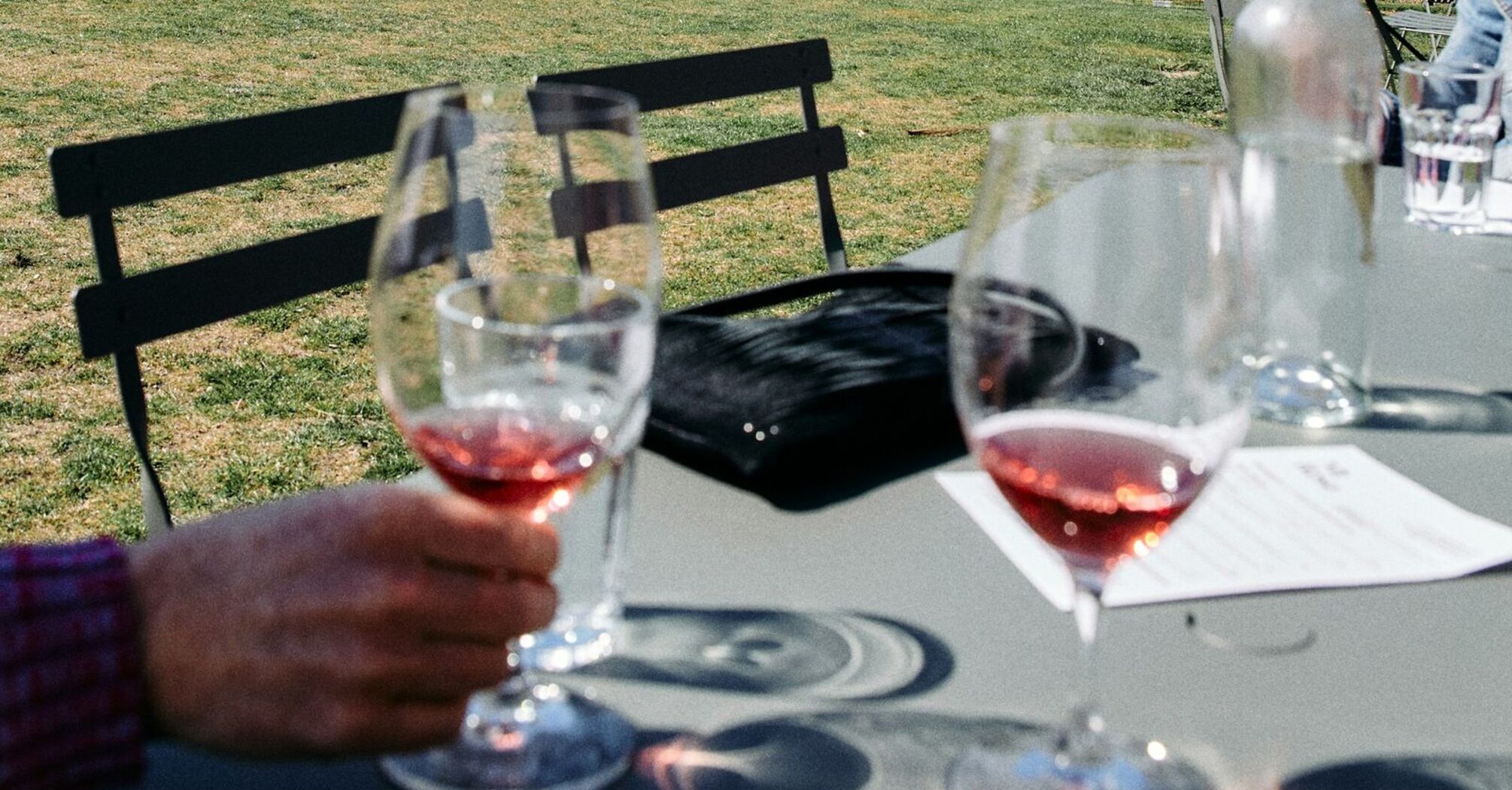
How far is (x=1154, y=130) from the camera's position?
76cm

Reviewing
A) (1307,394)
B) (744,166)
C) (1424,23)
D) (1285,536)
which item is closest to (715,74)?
(744,166)

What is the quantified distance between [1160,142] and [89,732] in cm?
60

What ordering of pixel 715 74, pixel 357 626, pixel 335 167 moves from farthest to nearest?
pixel 335 167, pixel 715 74, pixel 357 626

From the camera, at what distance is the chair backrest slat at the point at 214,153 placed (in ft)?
5.18

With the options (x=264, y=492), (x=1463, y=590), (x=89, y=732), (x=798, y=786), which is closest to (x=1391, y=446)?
(x=1463, y=590)

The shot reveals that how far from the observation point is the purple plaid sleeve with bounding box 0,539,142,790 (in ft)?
2.38

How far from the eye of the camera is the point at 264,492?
345cm

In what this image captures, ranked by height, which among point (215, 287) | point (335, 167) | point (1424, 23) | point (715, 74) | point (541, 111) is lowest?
point (335, 167)

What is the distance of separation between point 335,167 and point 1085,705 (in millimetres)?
A: 6403

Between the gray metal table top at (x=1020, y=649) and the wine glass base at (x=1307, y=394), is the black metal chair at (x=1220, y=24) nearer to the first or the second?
the wine glass base at (x=1307, y=394)

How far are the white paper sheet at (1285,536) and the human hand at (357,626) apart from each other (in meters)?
0.38

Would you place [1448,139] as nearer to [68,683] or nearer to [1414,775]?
[1414,775]

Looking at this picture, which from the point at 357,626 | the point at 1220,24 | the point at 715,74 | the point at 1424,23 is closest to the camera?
→ the point at 357,626

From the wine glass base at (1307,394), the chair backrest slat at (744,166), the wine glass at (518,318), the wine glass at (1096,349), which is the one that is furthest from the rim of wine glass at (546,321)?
the chair backrest slat at (744,166)
